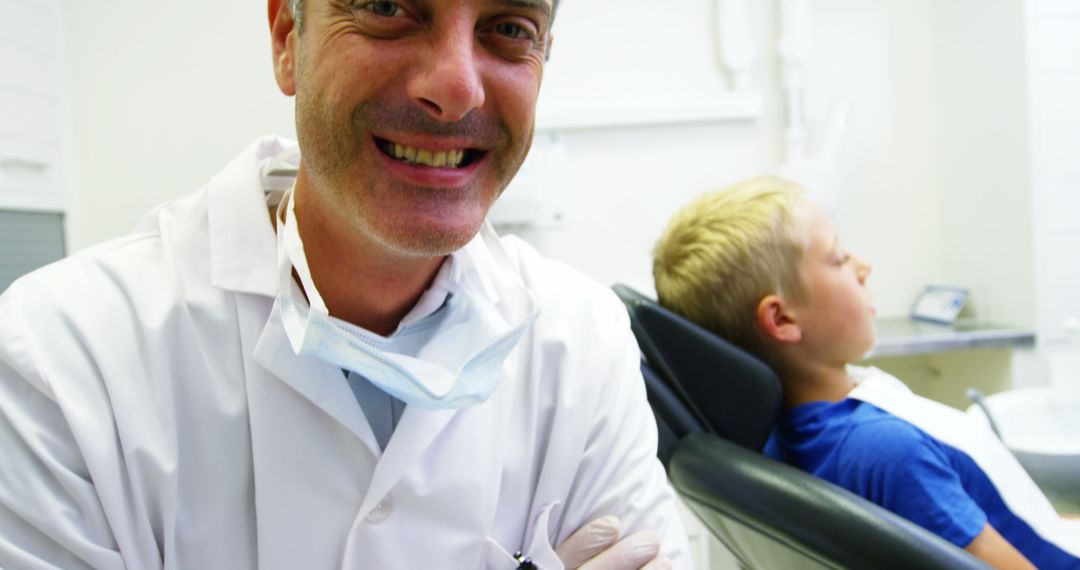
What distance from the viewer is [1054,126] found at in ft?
6.88

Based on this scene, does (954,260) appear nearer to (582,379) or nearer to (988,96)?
(988,96)

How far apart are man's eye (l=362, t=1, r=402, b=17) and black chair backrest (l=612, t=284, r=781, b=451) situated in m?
0.67

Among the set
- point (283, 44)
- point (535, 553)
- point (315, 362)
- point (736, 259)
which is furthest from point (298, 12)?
point (736, 259)

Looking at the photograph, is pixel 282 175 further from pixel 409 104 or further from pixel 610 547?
pixel 610 547

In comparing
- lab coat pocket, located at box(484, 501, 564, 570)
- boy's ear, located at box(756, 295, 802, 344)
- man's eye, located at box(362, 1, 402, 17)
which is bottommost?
lab coat pocket, located at box(484, 501, 564, 570)

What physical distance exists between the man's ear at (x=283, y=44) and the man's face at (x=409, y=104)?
0.07 meters

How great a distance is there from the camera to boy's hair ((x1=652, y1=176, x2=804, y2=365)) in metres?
1.28

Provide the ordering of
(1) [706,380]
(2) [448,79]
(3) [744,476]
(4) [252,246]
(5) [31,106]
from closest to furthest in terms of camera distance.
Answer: (2) [448,79], (4) [252,246], (3) [744,476], (1) [706,380], (5) [31,106]

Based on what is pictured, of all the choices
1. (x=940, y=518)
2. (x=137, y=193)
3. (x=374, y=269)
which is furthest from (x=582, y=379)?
(x=137, y=193)

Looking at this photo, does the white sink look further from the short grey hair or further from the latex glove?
the short grey hair

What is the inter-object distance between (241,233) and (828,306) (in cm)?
98

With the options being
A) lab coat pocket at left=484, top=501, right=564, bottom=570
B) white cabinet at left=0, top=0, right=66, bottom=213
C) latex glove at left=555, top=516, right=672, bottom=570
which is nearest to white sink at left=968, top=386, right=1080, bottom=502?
latex glove at left=555, top=516, right=672, bottom=570

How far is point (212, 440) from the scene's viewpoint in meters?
0.81

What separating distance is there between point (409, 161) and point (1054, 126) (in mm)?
2150
